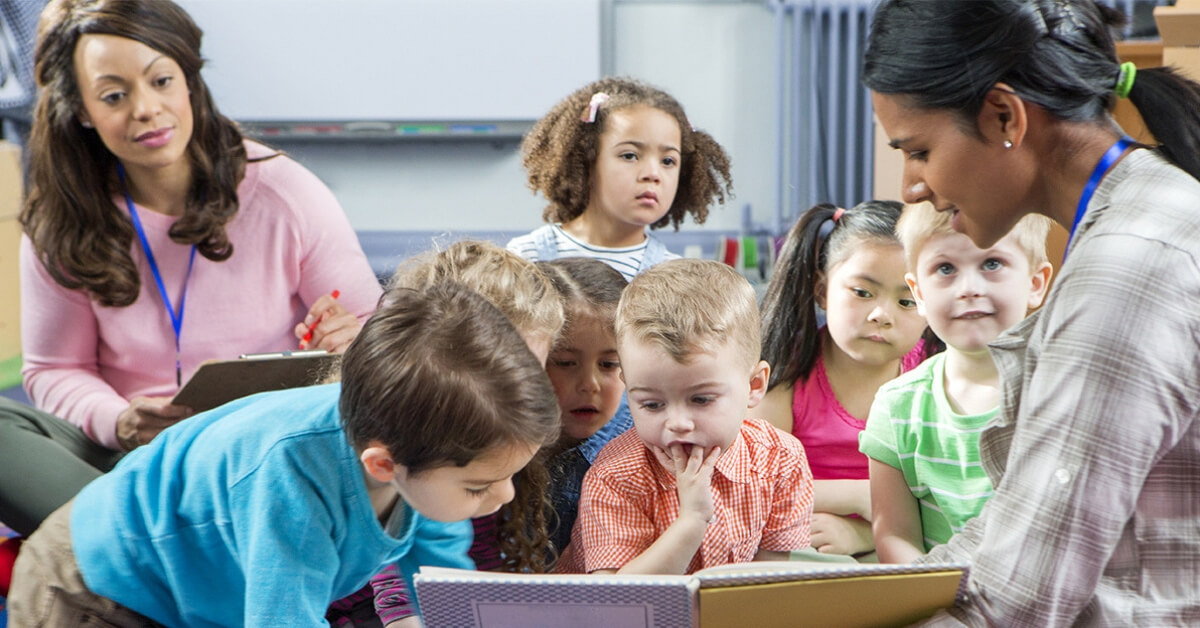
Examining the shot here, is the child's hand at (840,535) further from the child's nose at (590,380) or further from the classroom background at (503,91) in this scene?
the classroom background at (503,91)

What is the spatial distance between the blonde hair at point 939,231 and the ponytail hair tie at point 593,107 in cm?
110

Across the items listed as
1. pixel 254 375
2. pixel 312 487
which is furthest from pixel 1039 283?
pixel 254 375

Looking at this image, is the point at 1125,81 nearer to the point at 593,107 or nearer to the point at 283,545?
A: the point at 283,545

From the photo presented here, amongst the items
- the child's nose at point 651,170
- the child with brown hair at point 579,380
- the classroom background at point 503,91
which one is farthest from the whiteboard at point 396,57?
the child with brown hair at point 579,380

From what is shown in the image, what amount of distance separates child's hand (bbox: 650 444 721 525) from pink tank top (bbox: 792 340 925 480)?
451 mm

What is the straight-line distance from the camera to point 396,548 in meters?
1.34

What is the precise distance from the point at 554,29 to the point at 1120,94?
376 centimetres

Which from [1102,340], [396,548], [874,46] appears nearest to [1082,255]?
[1102,340]

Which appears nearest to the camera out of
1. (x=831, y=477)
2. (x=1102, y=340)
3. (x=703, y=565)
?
(x=1102, y=340)

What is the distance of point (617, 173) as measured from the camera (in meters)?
2.41

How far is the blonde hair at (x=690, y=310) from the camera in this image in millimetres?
1389

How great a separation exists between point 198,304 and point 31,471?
0.49 m

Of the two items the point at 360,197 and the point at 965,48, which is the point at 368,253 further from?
the point at 965,48

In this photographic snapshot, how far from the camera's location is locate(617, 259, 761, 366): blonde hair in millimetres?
1389
